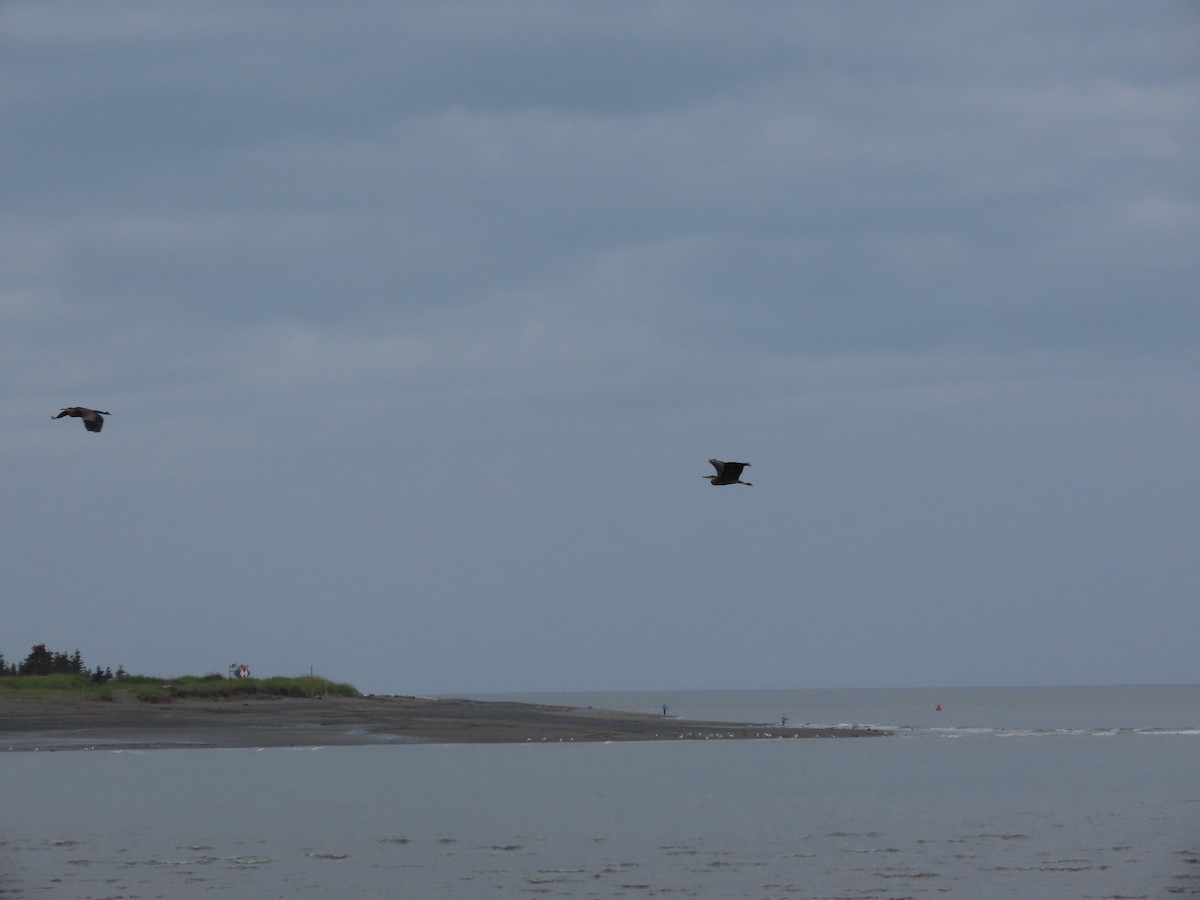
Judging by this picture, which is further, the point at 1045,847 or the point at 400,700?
the point at 400,700

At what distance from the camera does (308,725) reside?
53688mm

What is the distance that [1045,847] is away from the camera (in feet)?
88.7

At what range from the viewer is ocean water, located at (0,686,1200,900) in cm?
2244

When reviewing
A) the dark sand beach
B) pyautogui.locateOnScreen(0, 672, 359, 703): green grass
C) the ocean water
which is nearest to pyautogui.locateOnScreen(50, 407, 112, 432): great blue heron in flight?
the ocean water

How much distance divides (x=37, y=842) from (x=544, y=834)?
29.9 ft

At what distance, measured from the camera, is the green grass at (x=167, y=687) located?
58.1 metres

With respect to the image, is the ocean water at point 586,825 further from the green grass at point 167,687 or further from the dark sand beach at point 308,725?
the green grass at point 167,687

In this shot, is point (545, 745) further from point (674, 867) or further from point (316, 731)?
point (674, 867)

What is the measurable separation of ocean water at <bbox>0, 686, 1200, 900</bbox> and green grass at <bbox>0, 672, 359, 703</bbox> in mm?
15581

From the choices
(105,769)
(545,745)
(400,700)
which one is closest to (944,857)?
(105,769)

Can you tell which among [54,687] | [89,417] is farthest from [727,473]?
[54,687]

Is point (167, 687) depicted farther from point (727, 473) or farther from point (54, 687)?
point (727, 473)

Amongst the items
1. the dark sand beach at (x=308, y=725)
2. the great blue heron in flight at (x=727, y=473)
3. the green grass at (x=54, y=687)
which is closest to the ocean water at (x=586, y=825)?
the dark sand beach at (x=308, y=725)

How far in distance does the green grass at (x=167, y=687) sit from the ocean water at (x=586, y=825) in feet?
51.1
